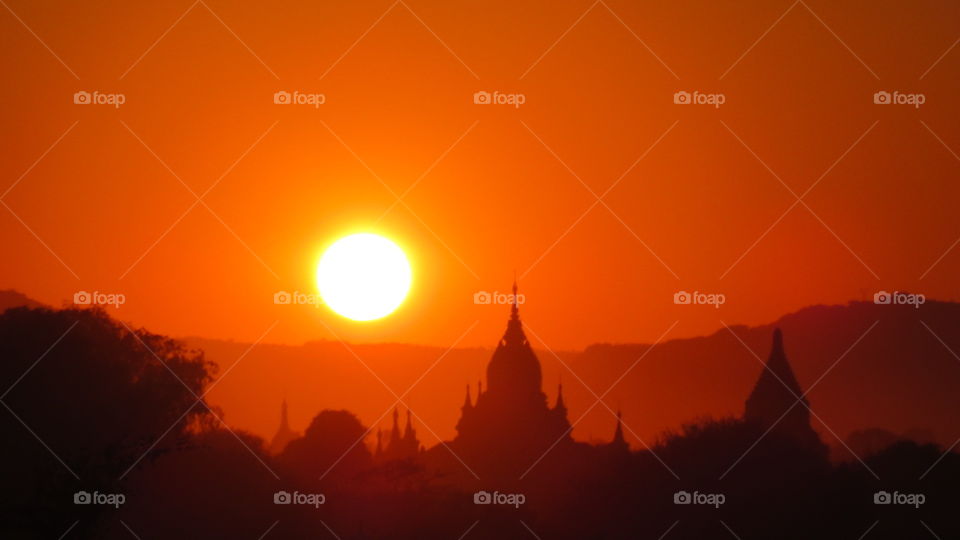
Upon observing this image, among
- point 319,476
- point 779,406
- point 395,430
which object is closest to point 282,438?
point 319,476

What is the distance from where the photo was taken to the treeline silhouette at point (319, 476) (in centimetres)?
1683

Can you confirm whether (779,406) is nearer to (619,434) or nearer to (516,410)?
(619,434)

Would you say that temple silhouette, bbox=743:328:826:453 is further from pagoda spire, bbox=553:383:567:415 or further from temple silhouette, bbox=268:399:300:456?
temple silhouette, bbox=268:399:300:456

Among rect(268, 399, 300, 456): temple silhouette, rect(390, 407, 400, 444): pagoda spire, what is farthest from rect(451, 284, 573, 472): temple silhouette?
rect(268, 399, 300, 456): temple silhouette

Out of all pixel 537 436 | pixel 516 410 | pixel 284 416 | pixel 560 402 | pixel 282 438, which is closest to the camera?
pixel 282 438

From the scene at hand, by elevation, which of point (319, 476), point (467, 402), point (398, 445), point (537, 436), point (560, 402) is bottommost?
point (319, 476)

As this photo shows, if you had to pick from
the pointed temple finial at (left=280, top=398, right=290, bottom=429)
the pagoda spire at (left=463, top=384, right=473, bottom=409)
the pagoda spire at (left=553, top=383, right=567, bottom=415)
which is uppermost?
the pagoda spire at (left=463, top=384, right=473, bottom=409)

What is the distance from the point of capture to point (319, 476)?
17453 mm

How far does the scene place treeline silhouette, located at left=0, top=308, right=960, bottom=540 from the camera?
55.2 ft

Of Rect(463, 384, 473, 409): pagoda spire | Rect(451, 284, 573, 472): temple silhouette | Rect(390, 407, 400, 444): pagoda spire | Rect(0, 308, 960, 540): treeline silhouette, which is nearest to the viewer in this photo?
Rect(0, 308, 960, 540): treeline silhouette

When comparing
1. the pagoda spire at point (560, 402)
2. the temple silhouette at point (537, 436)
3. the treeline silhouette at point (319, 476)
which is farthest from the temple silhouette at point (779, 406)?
the pagoda spire at point (560, 402)

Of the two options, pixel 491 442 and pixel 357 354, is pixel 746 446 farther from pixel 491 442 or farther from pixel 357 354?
pixel 357 354

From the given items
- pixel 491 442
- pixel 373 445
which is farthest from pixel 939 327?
pixel 373 445

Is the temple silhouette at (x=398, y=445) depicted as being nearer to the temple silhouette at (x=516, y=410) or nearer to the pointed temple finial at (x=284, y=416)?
the temple silhouette at (x=516, y=410)
